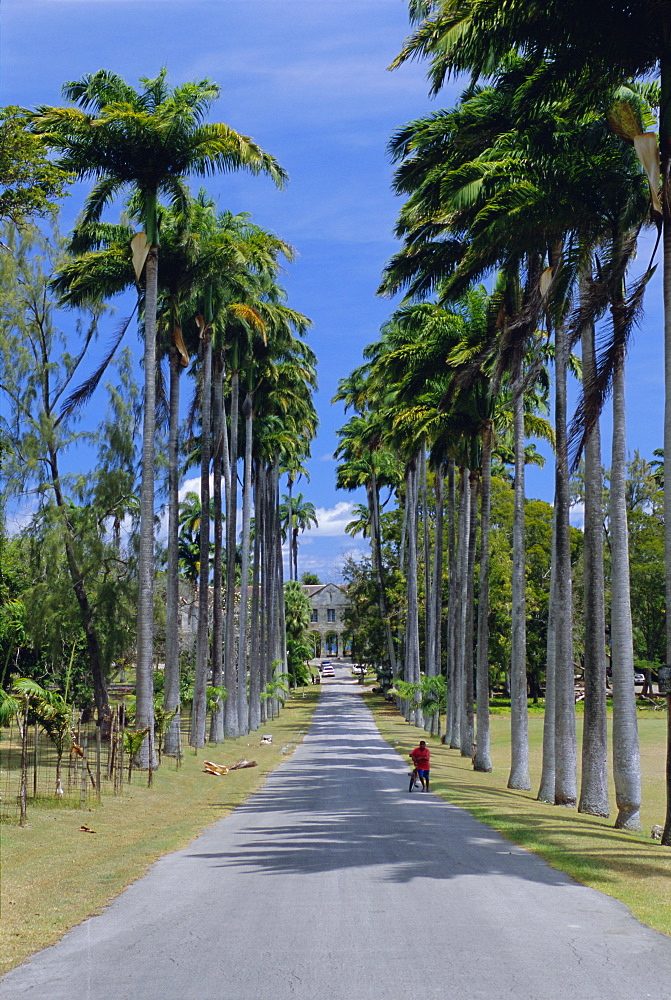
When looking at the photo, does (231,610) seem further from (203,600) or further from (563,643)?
(563,643)

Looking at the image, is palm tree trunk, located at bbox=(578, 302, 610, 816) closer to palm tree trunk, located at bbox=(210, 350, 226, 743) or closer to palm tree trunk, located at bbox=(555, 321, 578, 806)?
palm tree trunk, located at bbox=(555, 321, 578, 806)

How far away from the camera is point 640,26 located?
13.9 meters

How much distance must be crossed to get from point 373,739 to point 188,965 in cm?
3151

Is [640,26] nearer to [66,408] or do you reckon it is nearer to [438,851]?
[438,851]

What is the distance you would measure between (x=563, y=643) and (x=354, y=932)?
13.4m

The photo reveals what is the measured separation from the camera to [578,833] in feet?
47.8

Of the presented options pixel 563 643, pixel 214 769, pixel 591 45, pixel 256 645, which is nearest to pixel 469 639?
pixel 214 769

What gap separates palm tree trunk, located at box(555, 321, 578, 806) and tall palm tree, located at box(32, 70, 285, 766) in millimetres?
9470

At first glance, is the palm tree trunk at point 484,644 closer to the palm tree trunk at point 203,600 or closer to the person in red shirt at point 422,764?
the person in red shirt at point 422,764

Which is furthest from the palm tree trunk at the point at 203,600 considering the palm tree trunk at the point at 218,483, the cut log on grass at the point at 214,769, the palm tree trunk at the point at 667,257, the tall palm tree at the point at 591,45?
the palm tree trunk at the point at 667,257

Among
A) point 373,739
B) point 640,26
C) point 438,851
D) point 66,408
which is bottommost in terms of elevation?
point 373,739

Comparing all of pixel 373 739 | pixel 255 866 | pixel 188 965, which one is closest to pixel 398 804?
pixel 255 866

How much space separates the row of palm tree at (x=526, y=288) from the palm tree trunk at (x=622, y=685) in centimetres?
3

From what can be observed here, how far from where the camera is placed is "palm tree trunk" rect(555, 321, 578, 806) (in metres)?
20.5
